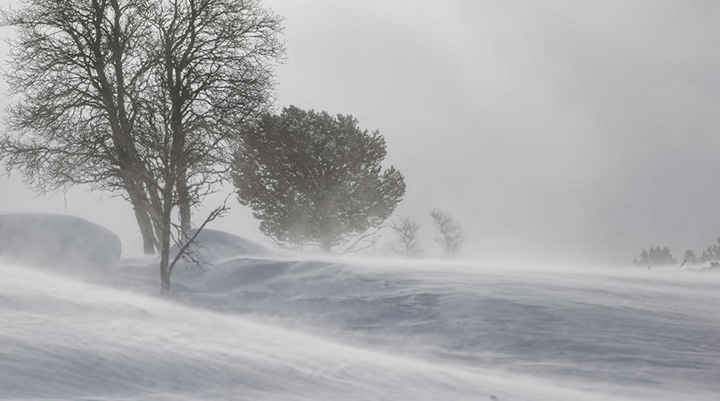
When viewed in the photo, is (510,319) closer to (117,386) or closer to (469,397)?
(469,397)

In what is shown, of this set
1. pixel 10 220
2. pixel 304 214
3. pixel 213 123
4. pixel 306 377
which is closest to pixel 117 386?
pixel 306 377

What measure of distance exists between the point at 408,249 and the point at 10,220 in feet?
124

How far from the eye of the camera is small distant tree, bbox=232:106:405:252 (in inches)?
1136

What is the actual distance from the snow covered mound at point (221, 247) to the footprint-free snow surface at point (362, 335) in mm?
982

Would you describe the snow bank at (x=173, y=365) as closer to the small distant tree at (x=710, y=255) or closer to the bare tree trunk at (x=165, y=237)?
the bare tree trunk at (x=165, y=237)

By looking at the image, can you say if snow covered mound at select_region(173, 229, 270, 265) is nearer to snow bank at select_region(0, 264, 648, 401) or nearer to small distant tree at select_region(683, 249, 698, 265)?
snow bank at select_region(0, 264, 648, 401)

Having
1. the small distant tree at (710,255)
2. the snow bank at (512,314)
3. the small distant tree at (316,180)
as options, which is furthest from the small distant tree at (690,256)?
the snow bank at (512,314)

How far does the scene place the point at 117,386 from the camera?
12.4 feet

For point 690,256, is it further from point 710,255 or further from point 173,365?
point 173,365

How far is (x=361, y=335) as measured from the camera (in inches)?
340

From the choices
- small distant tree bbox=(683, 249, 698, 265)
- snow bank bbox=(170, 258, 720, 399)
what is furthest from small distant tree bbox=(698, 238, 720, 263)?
snow bank bbox=(170, 258, 720, 399)

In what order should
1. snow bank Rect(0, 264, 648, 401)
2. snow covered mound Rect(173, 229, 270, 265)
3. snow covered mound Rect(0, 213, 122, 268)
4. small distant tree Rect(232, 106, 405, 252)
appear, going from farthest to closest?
1. small distant tree Rect(232, 106, 405, 252)
2. snow covered mound Rect(173, 229, 270, 265)
3. snow covered mound Rect(0, 213, 122, 268)
4. snow bank Rect(0, 264, 648, 401)

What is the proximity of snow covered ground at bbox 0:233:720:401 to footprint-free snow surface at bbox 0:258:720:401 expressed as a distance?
19 mm

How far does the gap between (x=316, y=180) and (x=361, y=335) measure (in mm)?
20613
